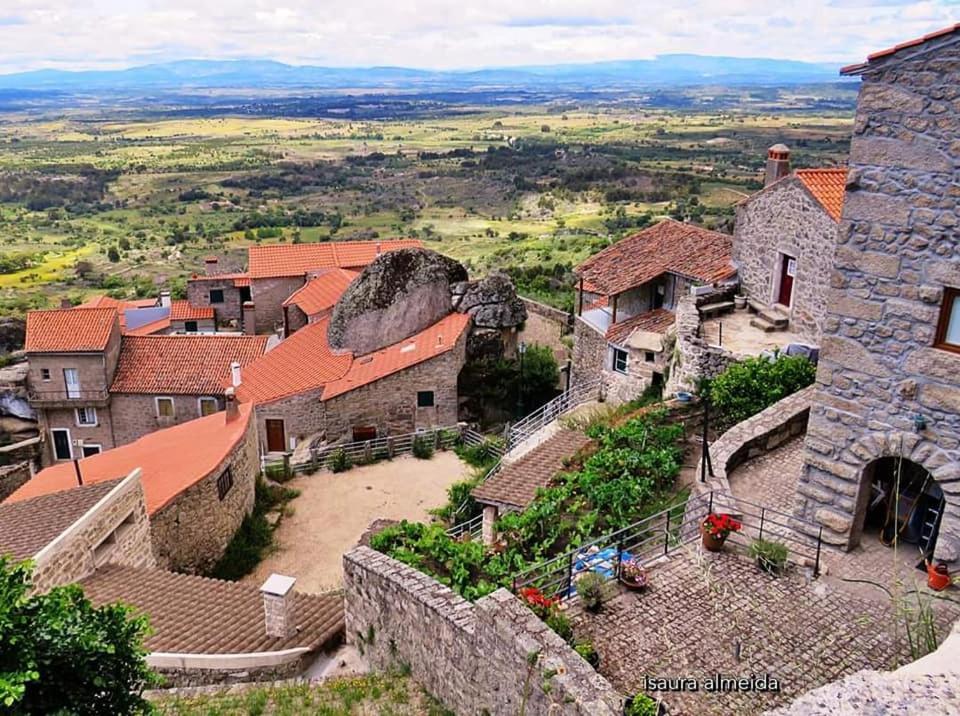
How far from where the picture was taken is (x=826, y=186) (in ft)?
64.2

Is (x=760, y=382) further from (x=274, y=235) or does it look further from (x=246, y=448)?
(x=274, y=235)

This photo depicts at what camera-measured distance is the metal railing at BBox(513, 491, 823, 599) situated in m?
A: 10.1

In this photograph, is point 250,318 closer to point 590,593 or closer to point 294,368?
point 294,368

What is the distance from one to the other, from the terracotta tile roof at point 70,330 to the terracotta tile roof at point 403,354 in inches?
414

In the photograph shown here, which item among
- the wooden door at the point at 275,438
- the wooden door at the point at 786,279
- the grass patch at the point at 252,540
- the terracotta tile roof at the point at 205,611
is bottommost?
the wooden door at the point at 275,438

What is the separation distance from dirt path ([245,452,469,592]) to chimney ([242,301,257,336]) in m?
17.9

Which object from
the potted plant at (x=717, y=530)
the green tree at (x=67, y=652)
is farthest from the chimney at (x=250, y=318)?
the potted plant at (x=717, y=530)

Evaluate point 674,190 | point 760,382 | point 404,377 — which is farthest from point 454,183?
point 760,382

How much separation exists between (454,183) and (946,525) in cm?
11504

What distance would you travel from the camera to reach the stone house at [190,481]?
1709 centimetres

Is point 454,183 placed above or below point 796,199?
below

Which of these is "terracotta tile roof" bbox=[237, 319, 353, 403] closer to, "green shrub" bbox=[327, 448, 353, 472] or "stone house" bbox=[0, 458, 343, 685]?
"green shrub" bbox=[327, 448, 353, 472]

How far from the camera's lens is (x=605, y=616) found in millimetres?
9430

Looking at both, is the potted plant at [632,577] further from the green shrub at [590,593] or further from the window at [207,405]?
the window at [207,405]
